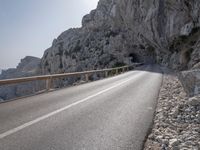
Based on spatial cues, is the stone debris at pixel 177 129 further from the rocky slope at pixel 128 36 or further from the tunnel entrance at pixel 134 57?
the tunnel entrance at pixel 134 57

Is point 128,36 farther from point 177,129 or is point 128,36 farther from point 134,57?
point 177,129

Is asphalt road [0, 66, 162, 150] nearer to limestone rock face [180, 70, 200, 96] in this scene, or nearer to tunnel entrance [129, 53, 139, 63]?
A: limestone rock face [180, 70, 200, 96]

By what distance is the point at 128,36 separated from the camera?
8106 centimetres

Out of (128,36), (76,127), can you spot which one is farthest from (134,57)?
(76,127)

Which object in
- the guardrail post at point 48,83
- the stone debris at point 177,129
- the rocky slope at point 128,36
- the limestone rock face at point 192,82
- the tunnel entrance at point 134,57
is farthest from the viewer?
the tunnel entrance at point 134,57

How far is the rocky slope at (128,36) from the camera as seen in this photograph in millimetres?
46363

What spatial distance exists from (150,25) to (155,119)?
57.2 metres

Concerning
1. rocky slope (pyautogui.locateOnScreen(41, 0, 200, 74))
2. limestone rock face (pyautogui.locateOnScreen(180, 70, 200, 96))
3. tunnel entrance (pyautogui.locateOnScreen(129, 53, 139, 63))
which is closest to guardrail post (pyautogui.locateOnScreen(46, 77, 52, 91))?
limestone rock face (pyautogui.locateOnScreen(180, 70, 200, 96))

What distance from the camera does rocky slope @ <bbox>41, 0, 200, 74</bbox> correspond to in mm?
46363

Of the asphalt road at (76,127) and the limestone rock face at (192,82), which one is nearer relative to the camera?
the asphalt road at (76,127)

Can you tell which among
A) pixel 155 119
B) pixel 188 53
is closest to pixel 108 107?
pixel 155 119

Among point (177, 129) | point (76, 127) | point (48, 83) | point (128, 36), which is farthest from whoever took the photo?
point (128, 36)

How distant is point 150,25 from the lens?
62.2 m

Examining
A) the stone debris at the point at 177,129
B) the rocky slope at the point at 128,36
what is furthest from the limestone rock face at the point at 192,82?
the rocky slope at the point at 128,36
